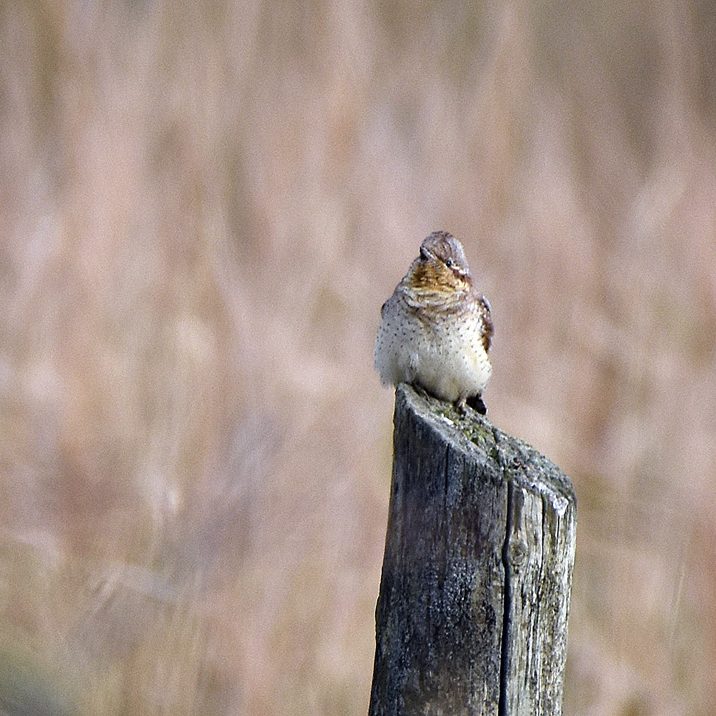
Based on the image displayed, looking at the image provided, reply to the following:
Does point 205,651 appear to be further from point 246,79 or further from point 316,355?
point 246,79

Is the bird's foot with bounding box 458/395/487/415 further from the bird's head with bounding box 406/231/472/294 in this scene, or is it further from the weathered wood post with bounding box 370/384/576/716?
the weathered wood post with bounding box 370/384/576/716

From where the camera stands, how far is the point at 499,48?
3865 mm

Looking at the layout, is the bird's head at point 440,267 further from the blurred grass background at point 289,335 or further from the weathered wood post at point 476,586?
the weathered wood post at point 476,586

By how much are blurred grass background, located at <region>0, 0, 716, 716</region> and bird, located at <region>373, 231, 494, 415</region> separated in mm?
471

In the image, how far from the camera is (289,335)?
3.53m

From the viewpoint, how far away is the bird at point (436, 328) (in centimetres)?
307

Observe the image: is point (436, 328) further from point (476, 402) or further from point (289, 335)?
point (289, 335)

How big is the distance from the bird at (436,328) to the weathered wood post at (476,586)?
3.99 ft

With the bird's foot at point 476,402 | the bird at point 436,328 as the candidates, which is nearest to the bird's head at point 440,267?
the bird at point 436,328

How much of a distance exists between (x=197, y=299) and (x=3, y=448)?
0.65 meters

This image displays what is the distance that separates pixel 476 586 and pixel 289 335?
183 centimetres

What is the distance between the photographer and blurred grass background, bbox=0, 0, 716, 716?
3424mm

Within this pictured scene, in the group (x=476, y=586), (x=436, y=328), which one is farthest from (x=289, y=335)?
(x=476, y=586)

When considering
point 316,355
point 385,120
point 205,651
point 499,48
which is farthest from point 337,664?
point 499,48
